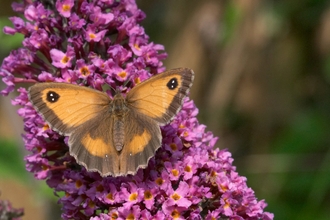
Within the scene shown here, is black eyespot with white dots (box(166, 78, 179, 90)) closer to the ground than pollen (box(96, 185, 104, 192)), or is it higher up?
higher up

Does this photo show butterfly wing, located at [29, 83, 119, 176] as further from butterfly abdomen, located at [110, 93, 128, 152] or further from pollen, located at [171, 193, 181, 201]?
pollen, located at [171, 193, 181, 201]

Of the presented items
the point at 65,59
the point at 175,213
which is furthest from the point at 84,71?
the point at 175,213

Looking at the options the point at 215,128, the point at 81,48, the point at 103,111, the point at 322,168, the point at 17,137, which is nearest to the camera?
the point at 103,111

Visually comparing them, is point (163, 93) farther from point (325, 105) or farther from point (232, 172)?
point (325, 105)

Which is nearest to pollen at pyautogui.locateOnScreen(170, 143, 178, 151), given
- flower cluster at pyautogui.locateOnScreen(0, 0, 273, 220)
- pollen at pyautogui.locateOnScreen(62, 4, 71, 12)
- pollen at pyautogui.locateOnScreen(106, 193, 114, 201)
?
flower cluster at pyautogui.locateOnScreen(0, 0, 273, 220)

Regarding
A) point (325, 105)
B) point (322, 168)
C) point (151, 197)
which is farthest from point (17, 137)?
point (325, 105)

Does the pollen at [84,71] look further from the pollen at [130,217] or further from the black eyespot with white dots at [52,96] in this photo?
the pollen at [130,217]
